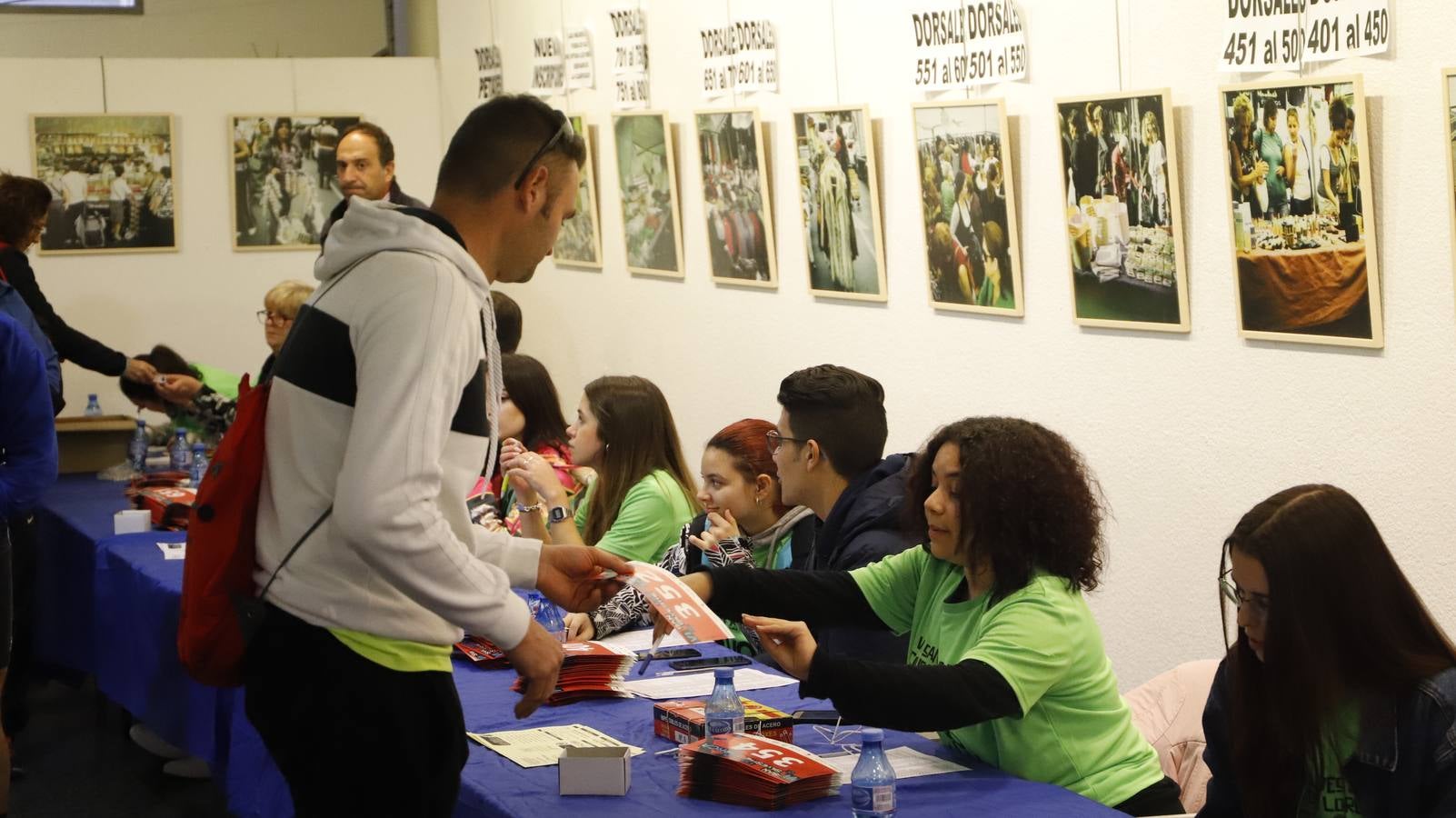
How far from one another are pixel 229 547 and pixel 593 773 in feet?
2.51

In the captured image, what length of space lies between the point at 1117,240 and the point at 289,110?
19.6 feet

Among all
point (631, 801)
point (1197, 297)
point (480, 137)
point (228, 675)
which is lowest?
point (631, 801)

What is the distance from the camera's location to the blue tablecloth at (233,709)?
258 cm

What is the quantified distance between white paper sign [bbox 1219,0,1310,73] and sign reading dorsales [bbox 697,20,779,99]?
231 centimetres

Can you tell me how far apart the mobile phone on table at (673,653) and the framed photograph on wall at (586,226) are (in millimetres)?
4054

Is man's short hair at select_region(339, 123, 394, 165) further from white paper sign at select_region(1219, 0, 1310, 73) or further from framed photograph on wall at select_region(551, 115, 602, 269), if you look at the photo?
white paper sign at select_region(1219, 0, 1310, 73)

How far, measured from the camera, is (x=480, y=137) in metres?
2.35

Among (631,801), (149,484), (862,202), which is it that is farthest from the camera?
(149,484)

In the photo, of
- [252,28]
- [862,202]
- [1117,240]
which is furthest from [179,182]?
[1117,240]

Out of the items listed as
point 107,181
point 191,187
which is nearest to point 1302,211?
point 191,187

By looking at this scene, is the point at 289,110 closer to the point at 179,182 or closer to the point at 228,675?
the point at 179,182

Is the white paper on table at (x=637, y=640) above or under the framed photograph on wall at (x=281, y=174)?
under

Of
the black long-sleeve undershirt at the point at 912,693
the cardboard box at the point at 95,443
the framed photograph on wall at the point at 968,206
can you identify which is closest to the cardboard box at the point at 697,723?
the black long-sleeve undershirt at the point at 912,693

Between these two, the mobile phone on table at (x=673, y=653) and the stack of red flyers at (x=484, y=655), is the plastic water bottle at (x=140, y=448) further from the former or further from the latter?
the mobile phone on table at (x=673, y=653)
